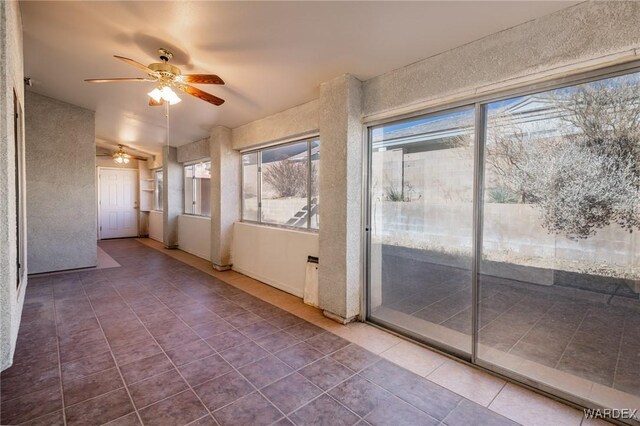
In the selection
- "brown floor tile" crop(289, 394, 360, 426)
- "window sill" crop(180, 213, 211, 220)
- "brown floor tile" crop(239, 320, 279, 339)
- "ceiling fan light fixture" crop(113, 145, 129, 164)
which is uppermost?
"ceiling fan light fixture" crop(113, 145, 129, 164)

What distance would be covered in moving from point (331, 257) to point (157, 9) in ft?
8.76

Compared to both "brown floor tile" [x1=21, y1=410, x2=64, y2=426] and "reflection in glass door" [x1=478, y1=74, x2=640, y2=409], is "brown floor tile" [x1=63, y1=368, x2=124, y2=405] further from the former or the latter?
"reflection in glass door" [x1=478, y1=74, x2=640, y2=409]

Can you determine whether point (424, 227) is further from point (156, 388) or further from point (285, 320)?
point (156, 388)

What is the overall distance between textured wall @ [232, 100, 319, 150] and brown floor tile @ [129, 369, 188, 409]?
9.80ft

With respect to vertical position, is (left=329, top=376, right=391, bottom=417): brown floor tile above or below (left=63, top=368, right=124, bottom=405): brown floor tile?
below

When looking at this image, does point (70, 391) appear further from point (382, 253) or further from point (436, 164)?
point (436, 164)

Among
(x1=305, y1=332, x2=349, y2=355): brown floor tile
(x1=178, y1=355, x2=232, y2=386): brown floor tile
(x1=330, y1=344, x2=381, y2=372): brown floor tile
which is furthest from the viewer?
(x1=305, y1=332, x2=349, y2=355): brown floor tile

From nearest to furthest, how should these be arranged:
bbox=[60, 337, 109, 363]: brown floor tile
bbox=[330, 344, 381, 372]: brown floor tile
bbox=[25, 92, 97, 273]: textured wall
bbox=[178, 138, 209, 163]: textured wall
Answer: bbox=[330, 344, 381, 372]: brown floor tile, bbox=[60, 337, 109, 363]: brown floor tile, bbox=[25, 92, 97, 273]: textured wall, bbox=[178, 138, 209, 163]: textured wall

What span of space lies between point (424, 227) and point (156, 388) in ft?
8.19

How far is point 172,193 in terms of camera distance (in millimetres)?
7547

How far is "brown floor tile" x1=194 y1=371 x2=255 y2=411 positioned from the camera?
1965mm

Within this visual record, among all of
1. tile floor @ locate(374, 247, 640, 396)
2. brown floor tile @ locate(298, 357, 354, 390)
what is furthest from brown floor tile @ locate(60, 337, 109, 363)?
tile floor @ locate(374, 247, 640, 396)

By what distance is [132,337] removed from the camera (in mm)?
2863

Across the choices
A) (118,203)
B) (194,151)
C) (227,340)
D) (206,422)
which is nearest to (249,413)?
(206,422)
